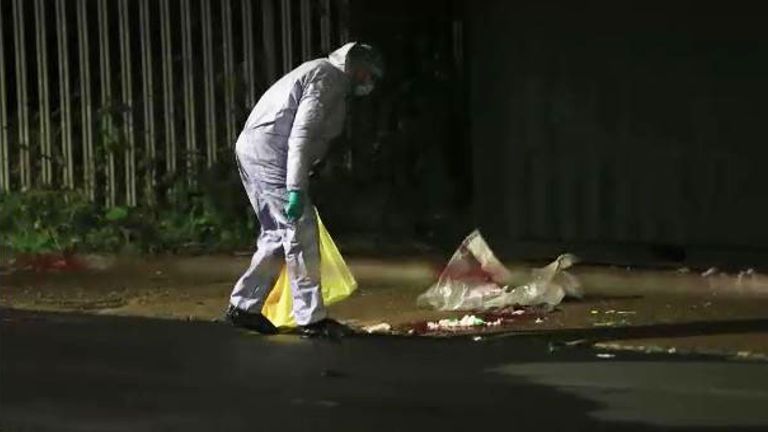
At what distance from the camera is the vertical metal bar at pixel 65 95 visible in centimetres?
1327

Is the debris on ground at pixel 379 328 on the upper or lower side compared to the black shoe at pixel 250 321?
lower

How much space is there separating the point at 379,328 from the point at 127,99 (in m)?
5.26

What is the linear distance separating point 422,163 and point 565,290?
2.63 metres

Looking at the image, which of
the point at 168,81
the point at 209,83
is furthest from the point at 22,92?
the point at 209,83

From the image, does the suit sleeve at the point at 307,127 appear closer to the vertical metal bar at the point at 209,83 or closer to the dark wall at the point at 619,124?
the dark wall at the point at 619,124

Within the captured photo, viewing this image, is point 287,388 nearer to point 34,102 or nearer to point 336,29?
point 336,29

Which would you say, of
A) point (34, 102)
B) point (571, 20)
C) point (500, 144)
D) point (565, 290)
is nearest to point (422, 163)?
point (500, 144)

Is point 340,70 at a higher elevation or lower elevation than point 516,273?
higher

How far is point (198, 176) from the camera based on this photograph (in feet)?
41.4

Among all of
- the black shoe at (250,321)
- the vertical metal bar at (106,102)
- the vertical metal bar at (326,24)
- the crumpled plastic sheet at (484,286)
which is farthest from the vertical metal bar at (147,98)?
the black shoe at (250,321)

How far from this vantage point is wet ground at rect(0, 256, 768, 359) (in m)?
8.23

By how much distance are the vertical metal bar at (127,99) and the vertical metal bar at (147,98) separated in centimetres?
12

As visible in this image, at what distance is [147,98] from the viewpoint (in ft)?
42.4

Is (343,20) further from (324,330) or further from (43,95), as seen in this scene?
(324,330)
